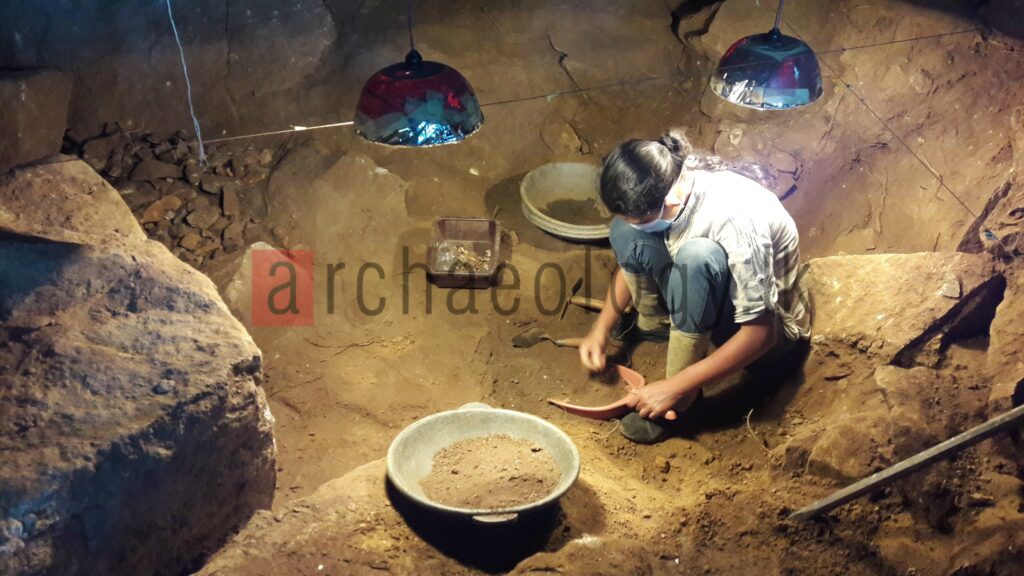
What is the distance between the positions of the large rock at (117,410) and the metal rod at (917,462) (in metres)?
1.99

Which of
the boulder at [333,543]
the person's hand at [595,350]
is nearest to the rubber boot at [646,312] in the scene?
the person's hand at [595,350]

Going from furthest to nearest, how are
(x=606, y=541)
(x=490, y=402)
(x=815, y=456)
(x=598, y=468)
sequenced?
(x=490, y=402)
(x=598, y=468)
(x=815, y=456)
(x=606, y=541)

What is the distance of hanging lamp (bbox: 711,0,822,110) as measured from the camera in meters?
2.70

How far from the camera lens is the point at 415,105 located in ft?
8.06

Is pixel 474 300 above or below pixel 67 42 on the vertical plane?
below

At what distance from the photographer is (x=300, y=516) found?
262cm

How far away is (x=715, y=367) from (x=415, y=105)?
158 centimetres

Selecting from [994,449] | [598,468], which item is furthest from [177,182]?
[994,449]

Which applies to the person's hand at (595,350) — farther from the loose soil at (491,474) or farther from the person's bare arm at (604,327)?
the loose soil at (491,474)

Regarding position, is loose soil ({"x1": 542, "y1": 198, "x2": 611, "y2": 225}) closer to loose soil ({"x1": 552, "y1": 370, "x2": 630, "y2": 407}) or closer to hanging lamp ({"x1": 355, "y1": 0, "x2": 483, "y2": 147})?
loose soil ({"x1": 552, "y1": 370, "x2": 630, "y2": 407})

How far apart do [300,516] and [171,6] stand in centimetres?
375

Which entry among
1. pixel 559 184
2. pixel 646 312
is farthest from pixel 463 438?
pixel 559 184

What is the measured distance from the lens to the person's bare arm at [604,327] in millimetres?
3520

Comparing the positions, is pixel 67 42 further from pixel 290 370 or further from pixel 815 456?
pixel 815 456
